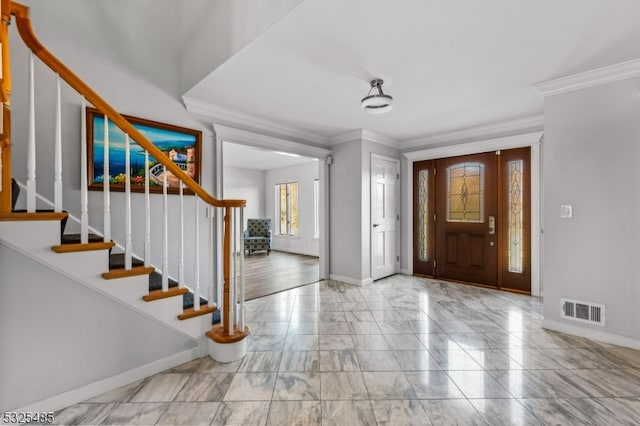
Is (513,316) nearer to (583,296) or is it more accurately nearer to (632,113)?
(583,296)

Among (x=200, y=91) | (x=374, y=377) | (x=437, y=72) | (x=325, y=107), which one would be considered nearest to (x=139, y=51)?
(x=200, y=91)

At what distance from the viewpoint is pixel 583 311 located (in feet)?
8.27

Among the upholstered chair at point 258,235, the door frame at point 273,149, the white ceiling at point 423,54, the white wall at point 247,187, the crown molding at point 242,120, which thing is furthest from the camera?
the white wall at point 247,187

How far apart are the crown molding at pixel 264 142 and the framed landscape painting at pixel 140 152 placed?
29 centimetres

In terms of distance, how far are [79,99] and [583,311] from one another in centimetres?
491

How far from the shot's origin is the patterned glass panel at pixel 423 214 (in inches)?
187

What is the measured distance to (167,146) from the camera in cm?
287

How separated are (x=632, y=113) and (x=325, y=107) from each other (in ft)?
9.14

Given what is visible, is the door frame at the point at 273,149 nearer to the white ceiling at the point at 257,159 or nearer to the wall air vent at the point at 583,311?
the white ceiling at the point at 257,159

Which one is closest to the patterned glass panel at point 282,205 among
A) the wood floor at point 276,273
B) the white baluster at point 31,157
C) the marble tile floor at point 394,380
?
the wood floor at point 276,273

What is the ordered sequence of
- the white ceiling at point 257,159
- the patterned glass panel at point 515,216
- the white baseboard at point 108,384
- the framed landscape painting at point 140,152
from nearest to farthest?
the white baseboard at point 108,384 → the framed landscape painting at point 140,152 → the patterned glass panel at point 515,216 → the white ceiling at point 257,159

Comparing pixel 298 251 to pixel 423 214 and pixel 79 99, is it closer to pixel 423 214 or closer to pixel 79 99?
pixel 423 214

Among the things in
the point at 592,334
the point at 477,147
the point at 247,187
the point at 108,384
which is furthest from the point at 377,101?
the point at 247,187

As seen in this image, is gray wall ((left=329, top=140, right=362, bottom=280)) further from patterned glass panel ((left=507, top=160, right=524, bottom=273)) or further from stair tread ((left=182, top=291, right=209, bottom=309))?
stair tread ((left=182, top=291, right=209, bottom=309))
